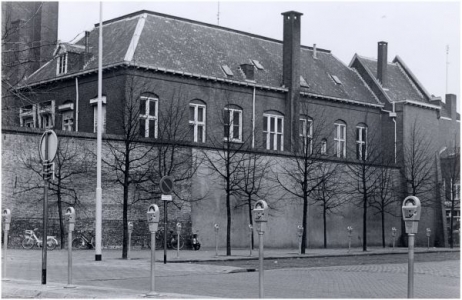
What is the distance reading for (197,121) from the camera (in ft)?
147

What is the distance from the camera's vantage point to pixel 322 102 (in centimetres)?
5119

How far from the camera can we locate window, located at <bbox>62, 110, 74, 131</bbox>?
148ft

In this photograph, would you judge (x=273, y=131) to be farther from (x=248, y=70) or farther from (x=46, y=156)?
(x=46, y=156)

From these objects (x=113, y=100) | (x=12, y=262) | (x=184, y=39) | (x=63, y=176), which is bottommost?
(x=12, y=262)

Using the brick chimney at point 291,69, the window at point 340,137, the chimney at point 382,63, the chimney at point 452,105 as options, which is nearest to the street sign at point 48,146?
the brick chimney at point 291,69

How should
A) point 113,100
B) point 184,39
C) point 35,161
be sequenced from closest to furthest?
point 35,161
point 113,100
point 184,39

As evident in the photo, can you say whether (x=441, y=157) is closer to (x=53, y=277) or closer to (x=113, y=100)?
(x=113, y=100)

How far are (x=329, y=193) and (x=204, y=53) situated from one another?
1128cm

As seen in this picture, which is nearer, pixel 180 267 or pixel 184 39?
pixel 180 267

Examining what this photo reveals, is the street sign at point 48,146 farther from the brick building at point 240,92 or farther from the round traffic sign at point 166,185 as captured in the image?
the brick building at point 240,92

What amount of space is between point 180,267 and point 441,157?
39684 mm

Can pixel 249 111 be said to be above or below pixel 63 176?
above

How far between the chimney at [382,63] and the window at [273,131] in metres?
11.0

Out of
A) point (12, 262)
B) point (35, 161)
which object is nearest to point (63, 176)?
point (35, 161)
